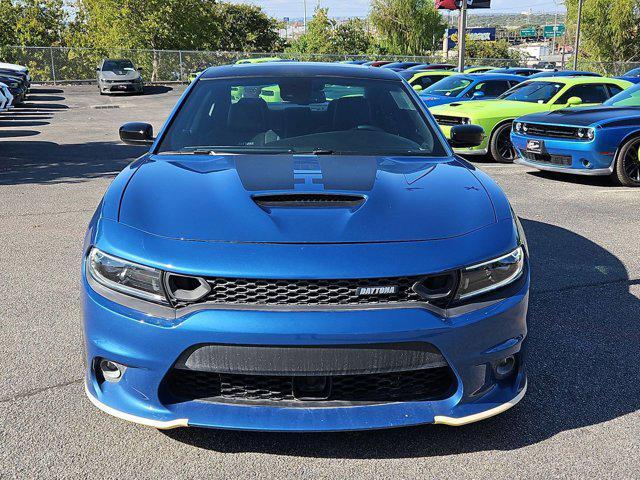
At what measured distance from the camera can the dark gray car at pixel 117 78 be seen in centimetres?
3009

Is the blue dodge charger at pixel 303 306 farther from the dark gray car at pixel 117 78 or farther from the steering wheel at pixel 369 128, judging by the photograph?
the dark gray car at pixel 117 78

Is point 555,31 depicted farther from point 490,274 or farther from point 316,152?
point 490,274

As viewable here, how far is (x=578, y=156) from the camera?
9.14m

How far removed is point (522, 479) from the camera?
104 inches

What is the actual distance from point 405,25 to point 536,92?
43353mm

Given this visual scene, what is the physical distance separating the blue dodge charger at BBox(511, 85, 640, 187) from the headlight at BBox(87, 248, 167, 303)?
25.5 ft

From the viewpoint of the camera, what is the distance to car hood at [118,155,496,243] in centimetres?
264

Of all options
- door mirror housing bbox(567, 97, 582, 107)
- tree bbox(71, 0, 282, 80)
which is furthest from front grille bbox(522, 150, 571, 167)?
tree bbox(71, 0, 282, 80)

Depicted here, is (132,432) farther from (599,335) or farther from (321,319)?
(599,335)

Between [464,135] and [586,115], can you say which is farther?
[586,115]

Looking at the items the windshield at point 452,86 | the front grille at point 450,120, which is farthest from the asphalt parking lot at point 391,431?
the windshield at point 452,86

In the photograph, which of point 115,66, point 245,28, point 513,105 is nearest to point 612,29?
point 245,28

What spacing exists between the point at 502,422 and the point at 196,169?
1.83 meters

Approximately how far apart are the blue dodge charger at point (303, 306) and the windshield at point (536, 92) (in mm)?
9749
